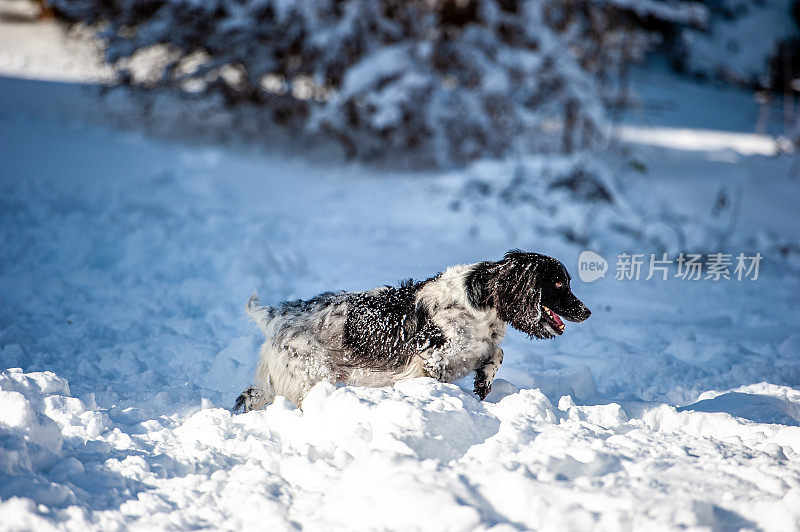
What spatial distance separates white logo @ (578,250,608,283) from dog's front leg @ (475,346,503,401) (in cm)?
347

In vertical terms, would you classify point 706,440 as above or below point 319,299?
below

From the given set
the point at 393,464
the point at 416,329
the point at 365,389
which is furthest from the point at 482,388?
the point at 393,464

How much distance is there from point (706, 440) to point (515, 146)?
806cm

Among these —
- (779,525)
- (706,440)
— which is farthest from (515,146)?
(779,525)

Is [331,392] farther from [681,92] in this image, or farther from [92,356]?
[681,92]

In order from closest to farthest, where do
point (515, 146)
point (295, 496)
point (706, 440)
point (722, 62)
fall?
point (295, 496) → point (706, 440) → point (515, 146) → point (722, 62)

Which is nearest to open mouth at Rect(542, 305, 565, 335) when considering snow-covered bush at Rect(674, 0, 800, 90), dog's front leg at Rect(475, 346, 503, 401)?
dog's front leg at Rect(475, 346, 503, 401)

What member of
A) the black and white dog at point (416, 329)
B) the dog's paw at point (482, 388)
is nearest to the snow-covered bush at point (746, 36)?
the black and white dog at point (416, 329)

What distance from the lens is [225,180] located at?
9930mm

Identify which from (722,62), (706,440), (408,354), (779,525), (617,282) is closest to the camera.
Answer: (779,525)

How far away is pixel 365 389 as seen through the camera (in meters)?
3.46

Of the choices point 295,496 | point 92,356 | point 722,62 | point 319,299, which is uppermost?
point 722,62

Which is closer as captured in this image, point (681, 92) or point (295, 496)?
point (295, 496)

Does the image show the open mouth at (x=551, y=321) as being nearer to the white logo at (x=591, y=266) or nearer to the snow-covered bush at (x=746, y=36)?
the white logo at (x=591, y=266)
